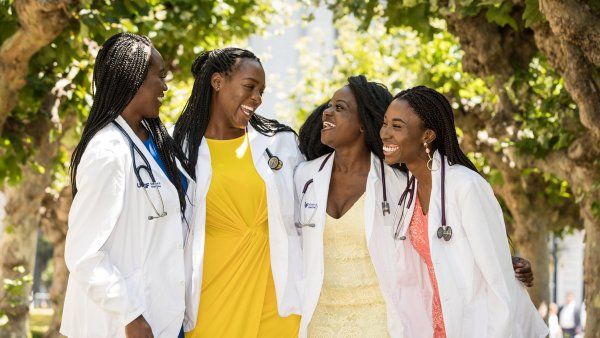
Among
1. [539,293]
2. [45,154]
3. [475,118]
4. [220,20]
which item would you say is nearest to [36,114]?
[45,154]

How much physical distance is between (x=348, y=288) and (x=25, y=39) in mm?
4732

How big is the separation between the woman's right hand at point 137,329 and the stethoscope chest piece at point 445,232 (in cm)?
156

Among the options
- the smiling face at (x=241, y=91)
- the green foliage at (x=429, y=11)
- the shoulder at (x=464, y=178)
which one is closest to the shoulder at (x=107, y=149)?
the smiling face at (x=241, y=91)

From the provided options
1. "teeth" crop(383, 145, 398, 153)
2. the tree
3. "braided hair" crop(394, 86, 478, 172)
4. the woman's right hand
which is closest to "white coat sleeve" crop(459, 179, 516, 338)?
"braided hair" crop(394, 86, 478, 172)

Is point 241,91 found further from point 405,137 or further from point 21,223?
point 21,223

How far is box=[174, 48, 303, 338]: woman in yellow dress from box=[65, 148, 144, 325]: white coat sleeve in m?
0.66

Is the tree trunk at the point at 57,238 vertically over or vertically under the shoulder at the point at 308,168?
under

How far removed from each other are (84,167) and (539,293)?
12080 millimetres

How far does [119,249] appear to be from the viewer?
205 inches

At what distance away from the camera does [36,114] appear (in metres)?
11.6

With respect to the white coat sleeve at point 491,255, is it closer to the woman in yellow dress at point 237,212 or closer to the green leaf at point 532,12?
the woman in yellow dress at point 237,212

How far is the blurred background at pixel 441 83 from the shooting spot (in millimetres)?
9023

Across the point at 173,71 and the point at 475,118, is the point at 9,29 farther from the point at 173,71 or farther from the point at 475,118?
the point at 475,118

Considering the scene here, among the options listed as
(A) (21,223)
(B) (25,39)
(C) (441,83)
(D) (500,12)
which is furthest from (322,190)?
(A) (21,223)
